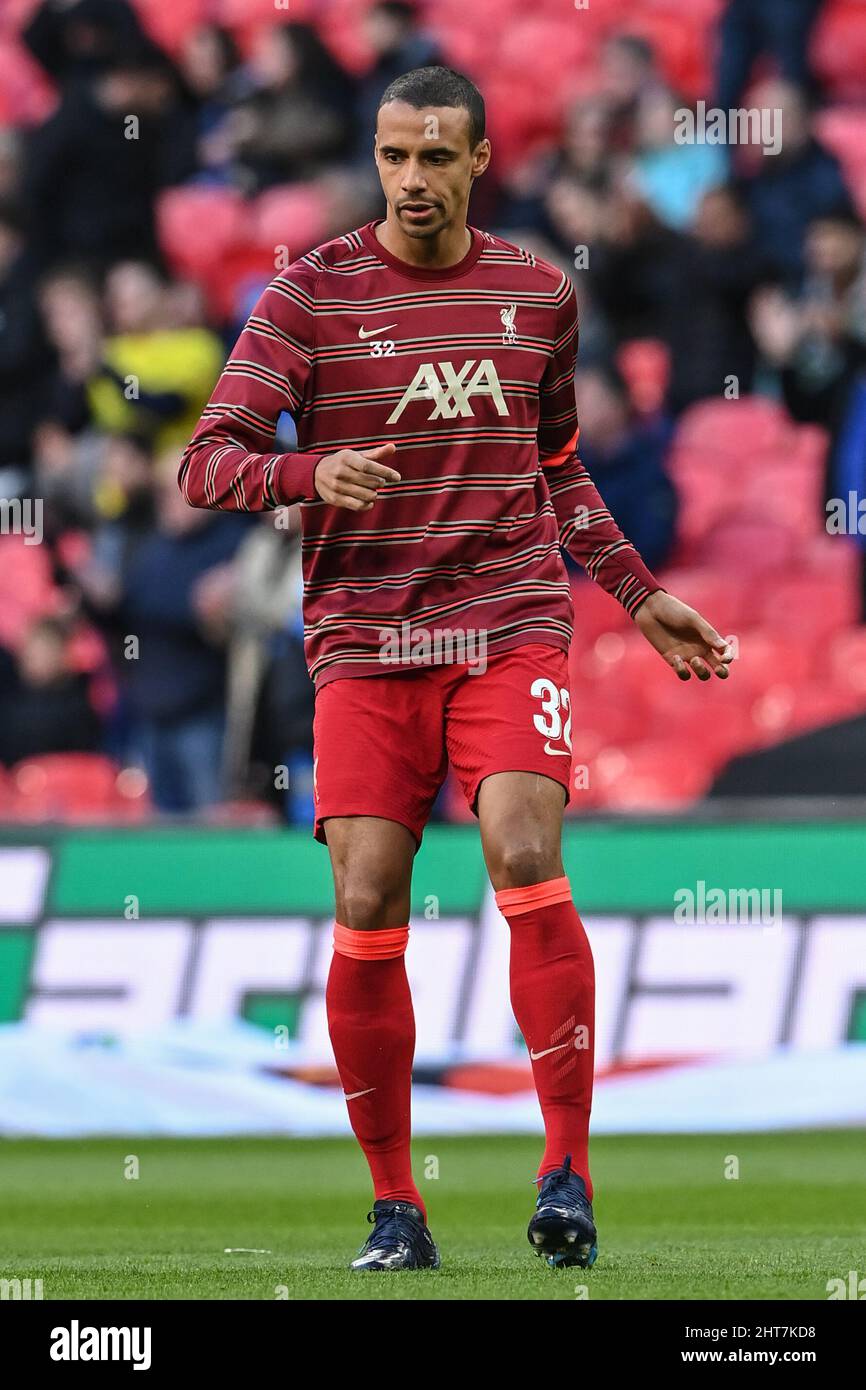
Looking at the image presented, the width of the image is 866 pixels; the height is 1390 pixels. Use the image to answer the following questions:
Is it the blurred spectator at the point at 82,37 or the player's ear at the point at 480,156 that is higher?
the blurred spectator at the point at 82,37

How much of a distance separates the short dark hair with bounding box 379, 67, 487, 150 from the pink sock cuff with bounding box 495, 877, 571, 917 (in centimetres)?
143

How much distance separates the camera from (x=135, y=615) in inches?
391

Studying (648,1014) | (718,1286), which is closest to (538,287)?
(718,1286)

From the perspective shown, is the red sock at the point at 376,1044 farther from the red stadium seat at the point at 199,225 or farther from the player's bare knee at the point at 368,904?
the red stadium seat at the point at 199,225

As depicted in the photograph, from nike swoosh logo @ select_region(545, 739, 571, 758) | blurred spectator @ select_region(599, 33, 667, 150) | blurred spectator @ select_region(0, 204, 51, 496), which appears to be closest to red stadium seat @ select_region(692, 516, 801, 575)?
blurred spectator @ select_region(599, 33, 667, 150)

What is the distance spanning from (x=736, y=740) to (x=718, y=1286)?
6082 mm

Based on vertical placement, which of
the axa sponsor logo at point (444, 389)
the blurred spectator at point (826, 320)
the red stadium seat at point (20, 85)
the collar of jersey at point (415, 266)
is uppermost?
the red stadium seat at point (20, 85)

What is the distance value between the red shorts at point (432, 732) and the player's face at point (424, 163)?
86 centimetres

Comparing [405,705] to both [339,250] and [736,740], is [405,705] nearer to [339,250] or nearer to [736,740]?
[339,250]

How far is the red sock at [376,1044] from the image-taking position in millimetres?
4359

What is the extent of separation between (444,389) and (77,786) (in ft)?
18.2

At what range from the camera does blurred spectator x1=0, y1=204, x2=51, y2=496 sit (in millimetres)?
10664
